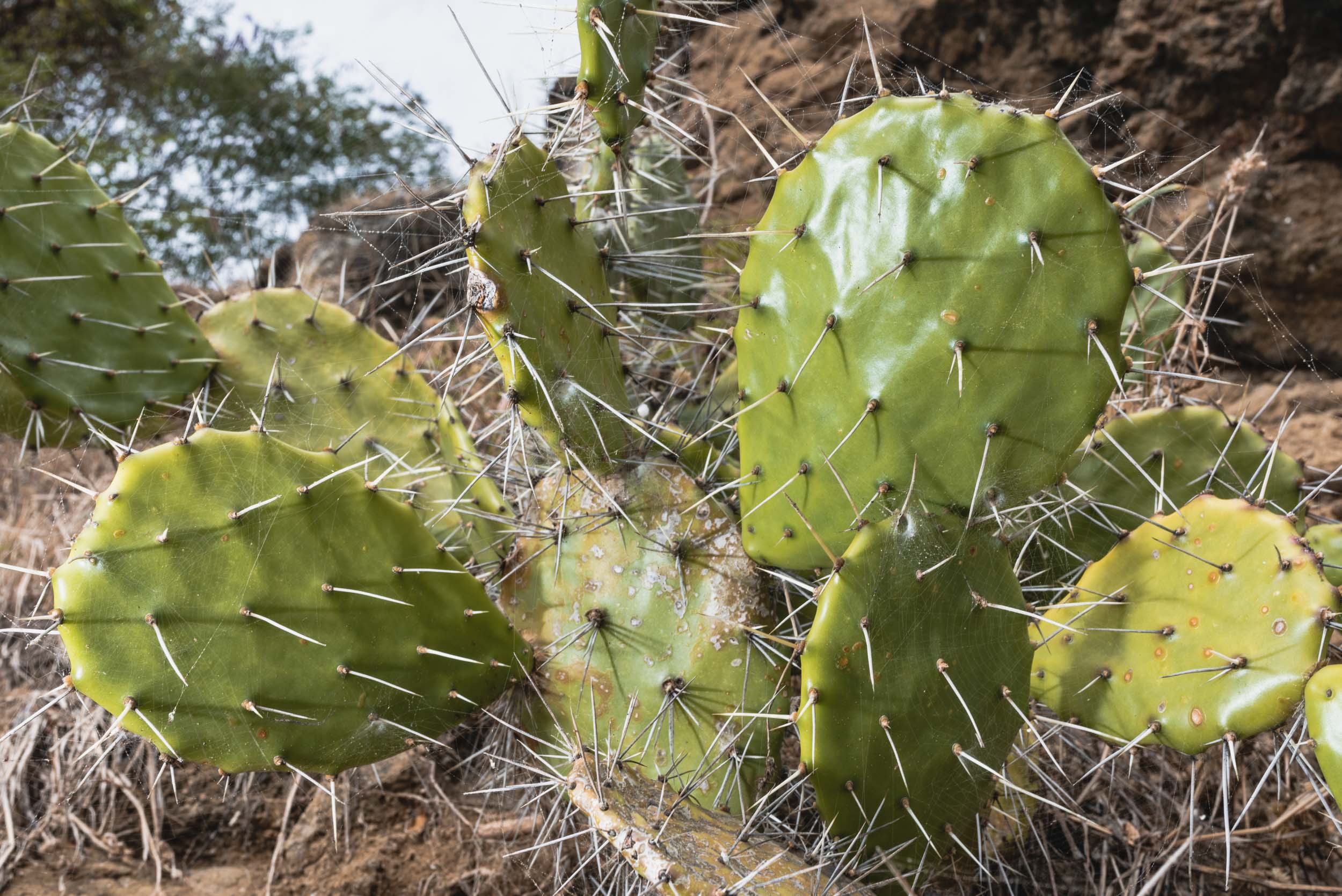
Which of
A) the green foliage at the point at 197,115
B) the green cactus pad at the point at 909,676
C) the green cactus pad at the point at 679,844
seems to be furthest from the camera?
the green foliage at the point at 197,115

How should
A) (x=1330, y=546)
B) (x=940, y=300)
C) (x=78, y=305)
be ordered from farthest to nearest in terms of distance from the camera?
1. (x=78, y=305)
2. (x=1330, y=546)
3. (x=940, y=300)

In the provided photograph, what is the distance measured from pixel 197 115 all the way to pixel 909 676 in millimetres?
5537

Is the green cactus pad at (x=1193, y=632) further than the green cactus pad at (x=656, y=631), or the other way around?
the green cactus pad at (x=656, y=631)

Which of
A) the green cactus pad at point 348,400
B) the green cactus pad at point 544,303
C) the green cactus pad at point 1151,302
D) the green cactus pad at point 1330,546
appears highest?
the green cactus pad at point 544,303

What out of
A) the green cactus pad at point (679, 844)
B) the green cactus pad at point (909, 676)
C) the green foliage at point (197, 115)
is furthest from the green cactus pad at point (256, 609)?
the green foliage at point (197, 115)

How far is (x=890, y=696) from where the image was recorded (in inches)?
40.8

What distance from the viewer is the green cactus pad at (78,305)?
1.58 metres

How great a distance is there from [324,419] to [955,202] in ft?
3.74

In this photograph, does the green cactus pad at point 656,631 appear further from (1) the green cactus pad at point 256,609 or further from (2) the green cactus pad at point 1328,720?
(2) the green cactus pad at point 1328,720

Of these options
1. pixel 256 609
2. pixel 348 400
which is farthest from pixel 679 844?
pixel 348 400

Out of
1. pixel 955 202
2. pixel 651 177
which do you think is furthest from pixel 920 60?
pixel 955 202

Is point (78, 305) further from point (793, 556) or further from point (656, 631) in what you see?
point (793, 556)

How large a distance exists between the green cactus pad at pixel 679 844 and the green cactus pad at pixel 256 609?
29 centimetres

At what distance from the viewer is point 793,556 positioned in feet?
4.05
